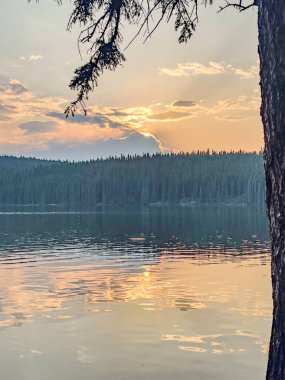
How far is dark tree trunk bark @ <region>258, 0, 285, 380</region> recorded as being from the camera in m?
5.24

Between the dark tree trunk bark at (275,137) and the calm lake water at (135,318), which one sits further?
the calm lake water at (135,318)

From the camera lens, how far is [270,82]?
17.6 ft

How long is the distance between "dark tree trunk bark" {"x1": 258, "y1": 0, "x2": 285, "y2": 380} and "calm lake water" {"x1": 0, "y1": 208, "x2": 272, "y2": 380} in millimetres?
8685

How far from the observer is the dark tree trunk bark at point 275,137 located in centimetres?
524

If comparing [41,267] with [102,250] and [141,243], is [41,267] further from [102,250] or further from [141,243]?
[141,243]

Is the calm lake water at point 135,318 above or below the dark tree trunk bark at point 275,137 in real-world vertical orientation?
below

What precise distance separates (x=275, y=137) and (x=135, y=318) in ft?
52.8

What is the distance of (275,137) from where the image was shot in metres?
5.30

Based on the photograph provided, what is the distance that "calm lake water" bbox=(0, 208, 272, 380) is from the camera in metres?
14.6

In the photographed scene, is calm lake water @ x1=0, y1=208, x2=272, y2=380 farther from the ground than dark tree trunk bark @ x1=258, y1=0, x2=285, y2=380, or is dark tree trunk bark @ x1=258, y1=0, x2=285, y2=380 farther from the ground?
dark tree trunk bark @ x1=258, y1=0, x2=285, y2=380

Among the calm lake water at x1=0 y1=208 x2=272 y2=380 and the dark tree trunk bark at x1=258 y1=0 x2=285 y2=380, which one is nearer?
the dark tree trunk bark at x1=258 y1=0 x2=285 y2=380

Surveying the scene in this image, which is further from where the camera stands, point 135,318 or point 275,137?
point 135,318

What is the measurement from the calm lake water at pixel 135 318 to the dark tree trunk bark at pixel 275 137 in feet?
28.5

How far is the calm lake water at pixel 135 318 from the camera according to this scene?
47.8 ft
